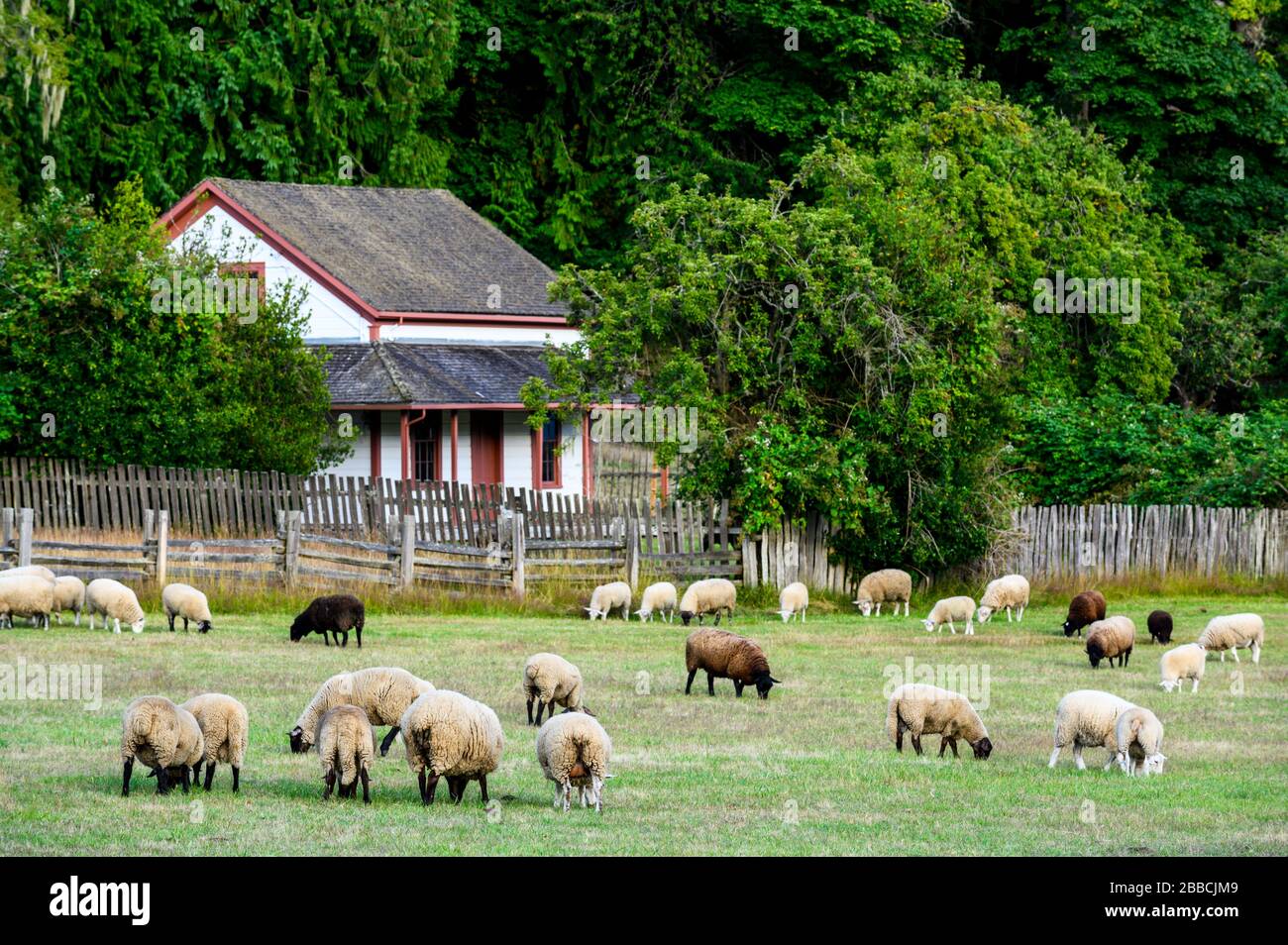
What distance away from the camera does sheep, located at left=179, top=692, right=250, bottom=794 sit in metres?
14.4

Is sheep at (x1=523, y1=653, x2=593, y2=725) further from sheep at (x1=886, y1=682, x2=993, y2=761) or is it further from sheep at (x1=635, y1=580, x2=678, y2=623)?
sheep at (x1=635, y1=580, x2=678, y2=623)

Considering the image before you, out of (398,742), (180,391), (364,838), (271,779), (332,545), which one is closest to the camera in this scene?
(364,838)

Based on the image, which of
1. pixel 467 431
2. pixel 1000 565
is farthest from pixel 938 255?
pixel 467 431

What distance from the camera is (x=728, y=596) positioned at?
28500 millimetres

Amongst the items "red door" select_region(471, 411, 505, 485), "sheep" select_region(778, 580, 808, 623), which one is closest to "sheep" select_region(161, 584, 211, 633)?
"sheep" select_region(778, 580, 808, 623)

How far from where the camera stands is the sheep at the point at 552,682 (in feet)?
57.3

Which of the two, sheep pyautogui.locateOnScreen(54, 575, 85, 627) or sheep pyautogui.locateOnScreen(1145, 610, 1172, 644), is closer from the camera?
sheep pyautogui.locateOnScreen(54, 575, 85, 627)

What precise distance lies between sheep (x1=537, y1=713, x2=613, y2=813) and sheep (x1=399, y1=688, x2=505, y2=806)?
0.43 metres

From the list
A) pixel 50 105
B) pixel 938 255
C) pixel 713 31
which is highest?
pixel 713 31

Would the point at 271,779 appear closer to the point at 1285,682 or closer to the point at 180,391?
the point at 1285,682

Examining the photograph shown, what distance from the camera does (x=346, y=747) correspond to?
13844mm

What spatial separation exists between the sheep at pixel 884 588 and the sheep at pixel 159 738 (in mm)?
18398

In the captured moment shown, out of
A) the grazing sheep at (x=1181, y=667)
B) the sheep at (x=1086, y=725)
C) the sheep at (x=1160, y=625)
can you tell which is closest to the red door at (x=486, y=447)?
the sheep at (x=1160, y=625)

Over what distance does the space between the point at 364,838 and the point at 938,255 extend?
981 inches
